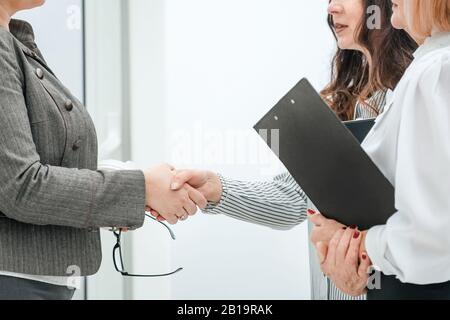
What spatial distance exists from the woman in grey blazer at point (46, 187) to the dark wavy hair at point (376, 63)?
Answer: 633 millimetres

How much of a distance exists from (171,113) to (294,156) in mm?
1337

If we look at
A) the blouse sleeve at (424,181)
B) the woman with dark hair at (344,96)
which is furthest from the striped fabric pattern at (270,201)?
the blouse sleeve at (424,181)

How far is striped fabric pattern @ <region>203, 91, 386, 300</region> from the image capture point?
4.33 feet

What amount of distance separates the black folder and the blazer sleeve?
246 millimetres

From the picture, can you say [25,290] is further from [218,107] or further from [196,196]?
[218,107]

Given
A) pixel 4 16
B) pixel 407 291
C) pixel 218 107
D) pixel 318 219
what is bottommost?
pixel 407 291

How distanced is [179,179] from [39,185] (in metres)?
0.30

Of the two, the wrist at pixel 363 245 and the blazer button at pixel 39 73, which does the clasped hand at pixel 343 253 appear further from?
the blazer button at pixel 39 73

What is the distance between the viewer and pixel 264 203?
1.37 meters

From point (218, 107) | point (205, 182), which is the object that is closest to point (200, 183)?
point (205, 182)

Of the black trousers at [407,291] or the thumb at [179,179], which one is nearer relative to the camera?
the black trousers at [407,291]

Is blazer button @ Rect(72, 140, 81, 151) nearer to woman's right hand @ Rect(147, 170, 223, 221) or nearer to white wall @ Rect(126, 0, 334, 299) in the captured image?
woman's right hand @ Rect(147, 170, 223, 221)

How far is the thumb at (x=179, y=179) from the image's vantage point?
3.55 feet

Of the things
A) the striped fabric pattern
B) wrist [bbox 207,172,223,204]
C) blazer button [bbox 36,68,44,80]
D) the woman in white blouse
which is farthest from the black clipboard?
blazer button [bbox 36,68,44,80]
